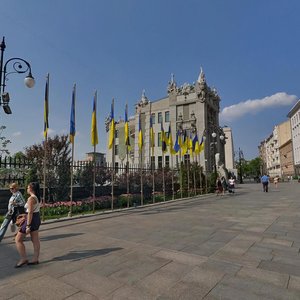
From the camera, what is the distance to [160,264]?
5.22 meters

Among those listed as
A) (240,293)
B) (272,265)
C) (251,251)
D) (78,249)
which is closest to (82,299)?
(240,293)

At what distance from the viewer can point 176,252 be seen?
6059mm

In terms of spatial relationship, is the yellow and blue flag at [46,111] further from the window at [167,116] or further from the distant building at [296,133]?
the distant building at [296,133]

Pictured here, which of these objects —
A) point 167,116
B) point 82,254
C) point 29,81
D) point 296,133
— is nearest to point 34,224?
point 82,254

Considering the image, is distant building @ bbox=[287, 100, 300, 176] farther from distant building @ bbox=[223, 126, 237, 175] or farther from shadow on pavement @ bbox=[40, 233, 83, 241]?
shadow on pavement @ bbox=[40, 233, 83, 241]

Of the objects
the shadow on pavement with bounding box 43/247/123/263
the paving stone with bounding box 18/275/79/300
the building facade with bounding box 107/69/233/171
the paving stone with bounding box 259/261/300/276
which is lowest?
the paving stone with bounding box 259/261/300/276

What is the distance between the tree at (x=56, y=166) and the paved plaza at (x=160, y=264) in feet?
27.8

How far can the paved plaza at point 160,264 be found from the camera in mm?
3988

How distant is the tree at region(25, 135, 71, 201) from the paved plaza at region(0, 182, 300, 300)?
8.48 m

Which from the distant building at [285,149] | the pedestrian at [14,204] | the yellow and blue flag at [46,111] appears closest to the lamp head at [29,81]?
the yellow and blue flag at [46,111]

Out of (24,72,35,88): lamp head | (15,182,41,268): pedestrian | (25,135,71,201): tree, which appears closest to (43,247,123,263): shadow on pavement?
(15,182,41,268): pedestrian

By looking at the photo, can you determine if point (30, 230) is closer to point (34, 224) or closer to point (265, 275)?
point (34, 224)

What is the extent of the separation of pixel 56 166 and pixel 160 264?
45.4 ft

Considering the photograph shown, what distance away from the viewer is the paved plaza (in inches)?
157
